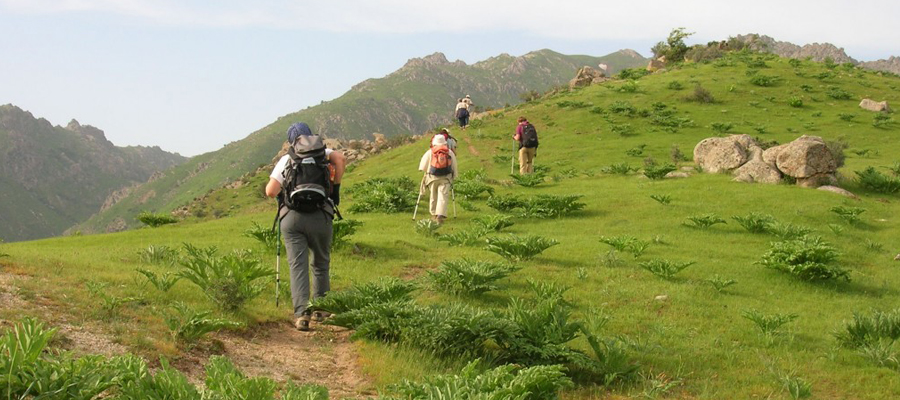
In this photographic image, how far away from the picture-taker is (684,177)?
2469 cm

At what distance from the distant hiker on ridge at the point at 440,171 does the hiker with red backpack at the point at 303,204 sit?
861 centimetres

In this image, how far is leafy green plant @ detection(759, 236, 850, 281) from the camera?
Result: 1164cm

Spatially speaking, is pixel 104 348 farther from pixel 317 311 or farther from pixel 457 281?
pixel 457 281

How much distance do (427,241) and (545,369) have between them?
394 inches

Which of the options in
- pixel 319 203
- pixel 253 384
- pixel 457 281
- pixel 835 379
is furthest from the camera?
pixel 457 281

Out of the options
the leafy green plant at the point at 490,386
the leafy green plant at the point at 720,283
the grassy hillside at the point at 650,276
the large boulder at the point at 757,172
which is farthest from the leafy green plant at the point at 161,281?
the large boulder at the point at 757,172

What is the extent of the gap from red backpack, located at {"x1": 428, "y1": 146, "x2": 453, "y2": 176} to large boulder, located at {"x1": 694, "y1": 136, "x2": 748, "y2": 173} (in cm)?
1287

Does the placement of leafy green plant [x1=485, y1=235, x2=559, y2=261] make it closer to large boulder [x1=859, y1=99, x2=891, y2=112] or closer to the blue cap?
the blue cap

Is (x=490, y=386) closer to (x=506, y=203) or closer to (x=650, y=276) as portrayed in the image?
(x=650, y=276)

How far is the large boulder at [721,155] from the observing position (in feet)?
81.0

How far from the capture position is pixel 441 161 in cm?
1730

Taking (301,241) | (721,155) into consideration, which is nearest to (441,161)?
(301,241)

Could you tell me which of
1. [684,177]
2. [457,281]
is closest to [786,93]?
[684,177]

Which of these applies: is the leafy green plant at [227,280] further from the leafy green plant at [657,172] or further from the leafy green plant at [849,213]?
the leafy green plant at [657,172]
